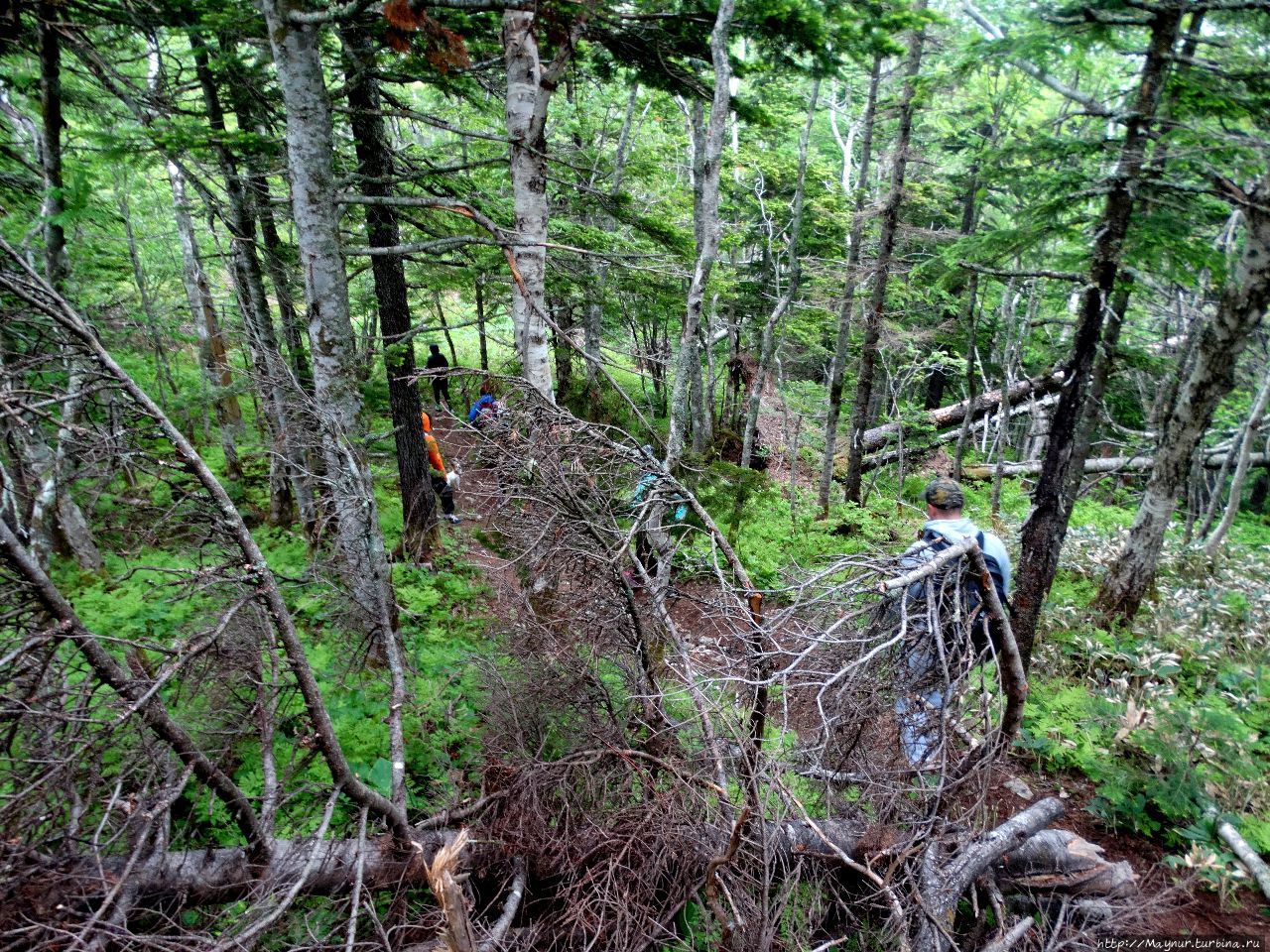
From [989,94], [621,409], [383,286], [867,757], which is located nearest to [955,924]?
[867,757]

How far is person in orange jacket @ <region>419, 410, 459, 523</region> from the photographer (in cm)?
920

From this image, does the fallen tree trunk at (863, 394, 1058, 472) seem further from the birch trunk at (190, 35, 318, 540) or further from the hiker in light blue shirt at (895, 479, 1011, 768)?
the hiker in light blue shirt at (895, 479, 1011, 768)

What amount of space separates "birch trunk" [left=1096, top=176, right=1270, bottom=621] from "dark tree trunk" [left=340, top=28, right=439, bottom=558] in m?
9.04

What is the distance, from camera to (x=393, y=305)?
Result: 322 inches

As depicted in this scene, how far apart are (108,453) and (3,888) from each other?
1903mm

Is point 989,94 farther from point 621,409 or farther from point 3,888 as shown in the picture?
point 3,888

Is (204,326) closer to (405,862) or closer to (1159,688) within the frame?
(405,862)

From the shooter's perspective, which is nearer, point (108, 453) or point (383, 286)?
point (108, 453)

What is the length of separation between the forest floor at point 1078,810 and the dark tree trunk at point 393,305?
112 inches

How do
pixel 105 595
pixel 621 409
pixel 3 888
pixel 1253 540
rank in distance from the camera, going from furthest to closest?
1. pixel 621 409
2. pixel 1253 540
3. pixel 105 595
4. pixel 3 888

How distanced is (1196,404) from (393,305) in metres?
10.3

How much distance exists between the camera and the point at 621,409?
614 inches

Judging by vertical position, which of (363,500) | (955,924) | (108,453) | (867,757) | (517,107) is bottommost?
(955,924)

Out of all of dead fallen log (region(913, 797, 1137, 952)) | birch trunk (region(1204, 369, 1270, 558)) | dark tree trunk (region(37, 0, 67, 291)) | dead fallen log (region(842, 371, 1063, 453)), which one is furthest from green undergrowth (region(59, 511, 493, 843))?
dead fallen log (region(842, 371, 1063, 453))
